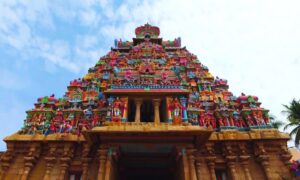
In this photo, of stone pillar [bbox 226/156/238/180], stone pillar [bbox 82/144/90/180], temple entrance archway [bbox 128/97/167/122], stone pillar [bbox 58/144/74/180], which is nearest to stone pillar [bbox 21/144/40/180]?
stone pillar [bbox 58/144/74/180]

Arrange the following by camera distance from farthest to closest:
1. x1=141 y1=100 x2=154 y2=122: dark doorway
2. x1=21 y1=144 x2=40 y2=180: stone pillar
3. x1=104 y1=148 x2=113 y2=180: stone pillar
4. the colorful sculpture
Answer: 1. x1=141 y1=100 x2=154 y2=122: dark doorway
2. the colorful sculpture
3. x1=21 y1=144 x2=40 y2=180: stone pillar
4. x1=104 y1=148 x2=113 y2=180: stone pillar

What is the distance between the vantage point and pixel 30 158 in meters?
12.1

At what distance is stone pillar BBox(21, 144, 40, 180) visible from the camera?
11.7 meters

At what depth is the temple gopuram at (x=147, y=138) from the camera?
37.1 feet

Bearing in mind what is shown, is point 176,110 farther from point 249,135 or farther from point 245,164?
point 245,164

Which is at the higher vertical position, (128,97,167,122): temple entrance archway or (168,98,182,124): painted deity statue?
(128,97,167,122): temple entrance archway

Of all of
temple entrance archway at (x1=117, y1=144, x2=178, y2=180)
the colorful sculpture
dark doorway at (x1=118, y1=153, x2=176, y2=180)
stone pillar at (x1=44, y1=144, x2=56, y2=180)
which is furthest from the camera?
the colorful sculpture

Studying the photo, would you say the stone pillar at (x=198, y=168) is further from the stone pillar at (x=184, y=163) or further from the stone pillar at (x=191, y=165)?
the stone pillar at (x=184, y=163)

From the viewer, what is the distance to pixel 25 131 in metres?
13.3

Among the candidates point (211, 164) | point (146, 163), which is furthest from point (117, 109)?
point (211, 164)

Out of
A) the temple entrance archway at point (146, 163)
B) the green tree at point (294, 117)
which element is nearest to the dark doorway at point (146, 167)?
the temple entrance archway at point (146, 163)

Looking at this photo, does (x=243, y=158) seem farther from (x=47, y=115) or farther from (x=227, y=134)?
(x=47, y=115)

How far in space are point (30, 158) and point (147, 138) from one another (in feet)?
22.5

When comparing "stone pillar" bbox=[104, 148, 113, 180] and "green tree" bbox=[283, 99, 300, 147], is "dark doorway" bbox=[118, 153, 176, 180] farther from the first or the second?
"green tree" bbox=[283, 99, 300, 147]
